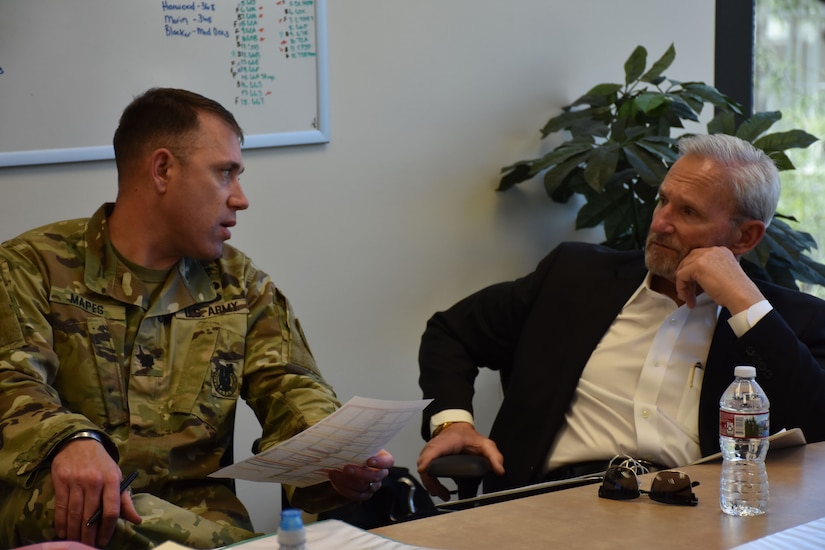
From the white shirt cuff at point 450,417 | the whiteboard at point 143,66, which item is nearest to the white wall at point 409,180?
the whiteboard at point 143,66

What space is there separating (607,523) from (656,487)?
0.53 feet

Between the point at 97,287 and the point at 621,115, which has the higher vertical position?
the point at 621,115

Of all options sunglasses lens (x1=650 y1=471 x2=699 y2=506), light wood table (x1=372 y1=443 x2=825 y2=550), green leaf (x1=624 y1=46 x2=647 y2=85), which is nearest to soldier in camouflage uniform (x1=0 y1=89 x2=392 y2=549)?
light wood table (x1=372 y1=443 x2=825 y2=550)

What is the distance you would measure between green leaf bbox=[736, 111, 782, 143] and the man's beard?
0.97 metres

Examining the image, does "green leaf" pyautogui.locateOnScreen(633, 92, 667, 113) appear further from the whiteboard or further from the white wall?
the whiteboard

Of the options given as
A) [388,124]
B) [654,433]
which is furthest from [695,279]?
[388,124]

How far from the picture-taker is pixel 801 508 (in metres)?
1.65

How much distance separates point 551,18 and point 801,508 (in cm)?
232

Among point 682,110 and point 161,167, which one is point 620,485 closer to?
point 161,167

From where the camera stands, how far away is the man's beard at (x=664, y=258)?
94.9 inches

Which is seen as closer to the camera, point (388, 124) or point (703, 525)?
point (703, 525)

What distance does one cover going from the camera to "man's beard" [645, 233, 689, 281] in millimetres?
2410

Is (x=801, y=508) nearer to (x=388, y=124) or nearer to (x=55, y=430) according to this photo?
(x=55, y=430)

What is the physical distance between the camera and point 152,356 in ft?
6.79
